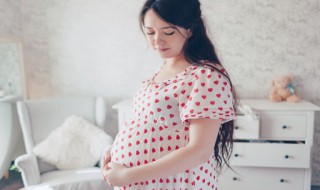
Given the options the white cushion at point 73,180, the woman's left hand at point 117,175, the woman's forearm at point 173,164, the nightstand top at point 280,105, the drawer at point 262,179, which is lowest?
the drawer at point 262,179

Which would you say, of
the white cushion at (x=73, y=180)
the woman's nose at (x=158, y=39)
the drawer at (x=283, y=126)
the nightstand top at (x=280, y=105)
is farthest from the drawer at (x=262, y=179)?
the woman's nose at (x=158, y=39)

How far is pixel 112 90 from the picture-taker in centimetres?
238

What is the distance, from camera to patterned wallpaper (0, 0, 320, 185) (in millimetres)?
2092

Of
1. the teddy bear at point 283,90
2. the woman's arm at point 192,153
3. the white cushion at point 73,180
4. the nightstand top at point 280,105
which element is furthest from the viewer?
the teddy bear at point 283,90

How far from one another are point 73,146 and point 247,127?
1.08 meters

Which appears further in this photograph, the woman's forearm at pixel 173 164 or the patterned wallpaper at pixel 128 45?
the patterned wallpaper at pixel 128 45

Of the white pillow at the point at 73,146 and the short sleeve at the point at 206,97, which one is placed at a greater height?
the short sleeve at the point at 206,97

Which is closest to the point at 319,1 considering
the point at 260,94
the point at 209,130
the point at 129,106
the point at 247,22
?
the point at 247,22

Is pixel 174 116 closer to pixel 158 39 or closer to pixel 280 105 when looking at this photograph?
pixel 158 39

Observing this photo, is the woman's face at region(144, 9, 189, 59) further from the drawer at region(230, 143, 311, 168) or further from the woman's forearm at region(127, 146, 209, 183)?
the drawer at region(230, 143, 311, 168)

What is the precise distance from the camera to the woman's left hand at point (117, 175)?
0.76 metres

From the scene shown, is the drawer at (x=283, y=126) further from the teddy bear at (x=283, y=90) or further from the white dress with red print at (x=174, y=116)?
the white dress with red print at (x=174, y=116)

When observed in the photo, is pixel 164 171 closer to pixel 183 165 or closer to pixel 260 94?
pixel 183 165

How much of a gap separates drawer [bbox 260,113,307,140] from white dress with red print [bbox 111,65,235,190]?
108 cm
